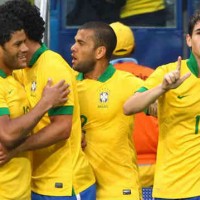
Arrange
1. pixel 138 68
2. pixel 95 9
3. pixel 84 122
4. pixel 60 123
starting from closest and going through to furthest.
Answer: pixel 60 123
pixel 84 122
pixel 138 68
pixel 95 9

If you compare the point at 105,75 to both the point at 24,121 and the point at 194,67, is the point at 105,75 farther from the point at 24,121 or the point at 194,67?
the point at 24,121

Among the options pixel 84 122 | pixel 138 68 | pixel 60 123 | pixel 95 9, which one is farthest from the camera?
pixel 95 9

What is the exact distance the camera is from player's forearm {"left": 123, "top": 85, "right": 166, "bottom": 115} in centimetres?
587

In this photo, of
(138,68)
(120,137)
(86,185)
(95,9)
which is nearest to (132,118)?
(120,137)

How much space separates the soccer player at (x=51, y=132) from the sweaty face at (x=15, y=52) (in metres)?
0.12

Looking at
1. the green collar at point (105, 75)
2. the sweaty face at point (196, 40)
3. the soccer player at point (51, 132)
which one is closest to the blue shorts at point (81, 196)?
the soccer player at point (51, 132)

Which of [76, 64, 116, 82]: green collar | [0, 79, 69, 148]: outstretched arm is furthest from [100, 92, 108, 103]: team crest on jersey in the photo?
[0, 79, 69, 148]: outstretched arm

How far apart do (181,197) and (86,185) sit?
0.60 m

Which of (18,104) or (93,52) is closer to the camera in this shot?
(18,104)

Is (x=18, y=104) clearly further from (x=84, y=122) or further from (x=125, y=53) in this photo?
(x=125, y=53)

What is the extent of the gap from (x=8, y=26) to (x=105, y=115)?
Answer: 0.91 m

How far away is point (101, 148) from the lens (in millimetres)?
6574

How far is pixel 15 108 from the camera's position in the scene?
6.10 meters

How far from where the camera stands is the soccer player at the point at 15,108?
5.98 m
